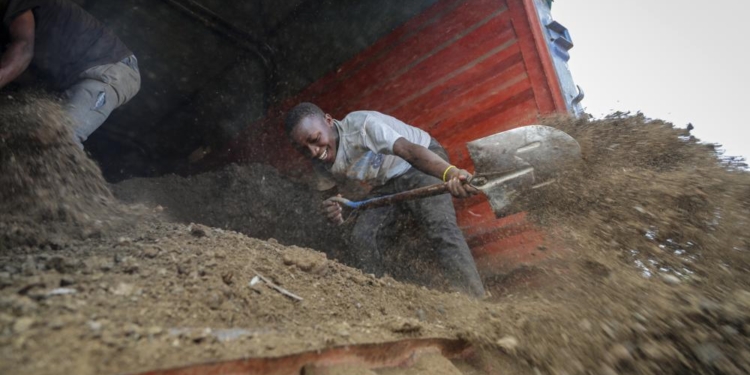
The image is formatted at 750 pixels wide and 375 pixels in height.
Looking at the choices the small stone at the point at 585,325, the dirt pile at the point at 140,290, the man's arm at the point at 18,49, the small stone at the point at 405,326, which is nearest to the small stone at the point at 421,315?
the dirt pile at the point at 140,290

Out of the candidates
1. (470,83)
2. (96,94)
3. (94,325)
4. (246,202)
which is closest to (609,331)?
(94,325)

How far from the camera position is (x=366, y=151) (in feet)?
9.28

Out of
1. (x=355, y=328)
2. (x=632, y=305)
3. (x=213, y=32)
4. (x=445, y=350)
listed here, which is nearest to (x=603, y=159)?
(x=632, y=305)

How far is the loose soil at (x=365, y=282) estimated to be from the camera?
86 cm

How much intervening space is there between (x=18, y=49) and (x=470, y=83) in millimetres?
3027

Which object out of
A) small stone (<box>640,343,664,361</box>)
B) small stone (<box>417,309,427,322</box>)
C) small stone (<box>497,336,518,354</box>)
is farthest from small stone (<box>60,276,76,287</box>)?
small stone (<box>640,343,664,361</box>)

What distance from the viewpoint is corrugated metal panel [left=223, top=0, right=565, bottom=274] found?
2828 mm

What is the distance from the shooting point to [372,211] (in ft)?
10.1

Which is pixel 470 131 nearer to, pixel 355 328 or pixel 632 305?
pixel 632 305

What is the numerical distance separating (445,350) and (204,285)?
78 centimetres

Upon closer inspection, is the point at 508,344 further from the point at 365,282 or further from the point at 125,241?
the point at 125,241

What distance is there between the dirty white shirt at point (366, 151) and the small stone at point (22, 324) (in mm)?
2085

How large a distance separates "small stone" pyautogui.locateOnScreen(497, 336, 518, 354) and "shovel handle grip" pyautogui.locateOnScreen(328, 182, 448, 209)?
3.71 feet

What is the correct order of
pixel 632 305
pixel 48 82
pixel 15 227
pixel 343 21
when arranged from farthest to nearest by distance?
pixel 343 21 < pixel 48 82 < pixel 15 227 < pixel 632 305
